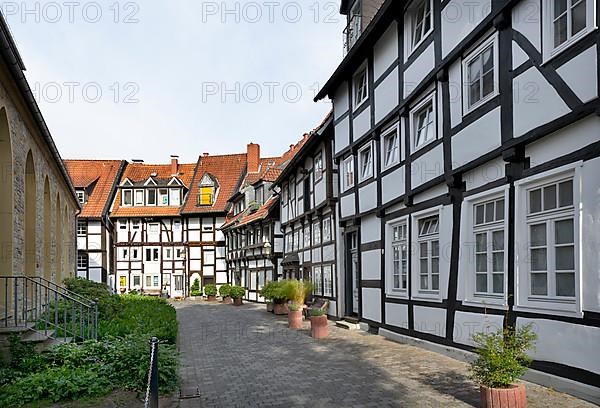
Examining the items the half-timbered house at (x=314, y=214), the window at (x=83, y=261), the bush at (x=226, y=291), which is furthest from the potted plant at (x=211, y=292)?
the half-timbered house at (x=314, y=214)

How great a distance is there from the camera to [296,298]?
21.8m

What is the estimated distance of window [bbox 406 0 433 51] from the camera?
43.3ft

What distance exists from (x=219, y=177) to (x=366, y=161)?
123ft

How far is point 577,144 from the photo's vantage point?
8.04 metres

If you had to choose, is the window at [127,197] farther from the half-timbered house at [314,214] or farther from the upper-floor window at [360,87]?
the upper-floor window at [360,87]

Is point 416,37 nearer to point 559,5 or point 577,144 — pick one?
point 559,5

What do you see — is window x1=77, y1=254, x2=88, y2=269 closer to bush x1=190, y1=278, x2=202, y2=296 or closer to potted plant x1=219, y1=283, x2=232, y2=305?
bush x1=190, y1=278, x2=202, y2=296

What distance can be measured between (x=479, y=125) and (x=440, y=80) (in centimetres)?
206

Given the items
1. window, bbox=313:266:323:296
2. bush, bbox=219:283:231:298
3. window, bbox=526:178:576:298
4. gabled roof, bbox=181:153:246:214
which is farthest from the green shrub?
window, bbox=526:178:576:298

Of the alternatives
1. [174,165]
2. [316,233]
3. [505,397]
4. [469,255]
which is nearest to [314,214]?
[316,233]

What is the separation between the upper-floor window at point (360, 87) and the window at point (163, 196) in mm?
36282

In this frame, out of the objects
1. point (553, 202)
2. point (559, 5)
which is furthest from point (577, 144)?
point (559, 5)

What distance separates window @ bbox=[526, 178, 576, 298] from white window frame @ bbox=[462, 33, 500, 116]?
1897 mm

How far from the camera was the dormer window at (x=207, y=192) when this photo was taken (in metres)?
52.6
